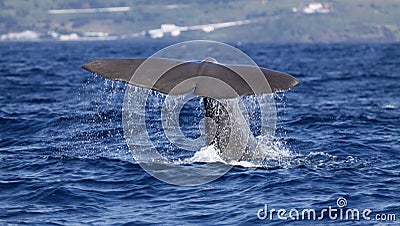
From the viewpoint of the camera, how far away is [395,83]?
26891 mm

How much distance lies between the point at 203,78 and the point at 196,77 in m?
0.09

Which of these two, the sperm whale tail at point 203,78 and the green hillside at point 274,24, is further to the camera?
the green hillside at point 274,24

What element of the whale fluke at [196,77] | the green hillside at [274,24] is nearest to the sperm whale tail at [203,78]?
the whale fluke at [196,77]

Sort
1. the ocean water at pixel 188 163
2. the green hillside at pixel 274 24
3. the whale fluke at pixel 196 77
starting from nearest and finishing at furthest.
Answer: the ocean water at pixel 188 163 < the whale fluke at pixel 196 77 < the green hillside at pixel 274 24

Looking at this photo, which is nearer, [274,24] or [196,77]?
[196,77]

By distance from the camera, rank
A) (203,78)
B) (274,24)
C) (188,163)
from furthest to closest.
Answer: (274,24)
(188,163)
(203,78)

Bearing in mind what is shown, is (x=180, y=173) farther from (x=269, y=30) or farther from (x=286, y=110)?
(x=269, y=30)

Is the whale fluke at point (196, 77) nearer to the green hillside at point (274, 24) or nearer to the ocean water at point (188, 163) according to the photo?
the ocean water at point (188, 163)

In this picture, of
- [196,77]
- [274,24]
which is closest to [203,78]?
[196,77]

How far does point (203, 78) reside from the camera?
9062 mm

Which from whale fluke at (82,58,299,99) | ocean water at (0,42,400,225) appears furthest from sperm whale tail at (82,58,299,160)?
ocean water at (0,42,400,225)

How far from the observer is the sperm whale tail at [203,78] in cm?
870

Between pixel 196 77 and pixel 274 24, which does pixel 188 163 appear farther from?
pixel 274 24

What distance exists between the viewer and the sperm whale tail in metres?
8.70
